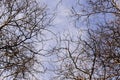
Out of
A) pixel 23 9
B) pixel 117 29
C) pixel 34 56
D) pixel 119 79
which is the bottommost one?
pixel 119 79

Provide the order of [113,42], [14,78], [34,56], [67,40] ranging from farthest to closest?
[67,40], [113,42], [34,56], [14,78]

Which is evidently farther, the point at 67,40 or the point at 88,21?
the point at 67,40

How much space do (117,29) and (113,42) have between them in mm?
459

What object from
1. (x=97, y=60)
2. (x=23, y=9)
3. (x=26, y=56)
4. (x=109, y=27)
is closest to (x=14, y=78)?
(x=26, y=56)

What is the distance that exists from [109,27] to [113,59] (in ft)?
3.46

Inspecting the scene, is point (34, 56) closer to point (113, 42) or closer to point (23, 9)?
point (23, 9)

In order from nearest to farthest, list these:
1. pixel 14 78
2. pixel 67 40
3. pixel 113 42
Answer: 1. pixel 14 78
2. pixel 113 42
3. pixel 67 40

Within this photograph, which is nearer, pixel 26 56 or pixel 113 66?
pixel 26 56

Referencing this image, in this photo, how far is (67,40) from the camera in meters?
11.3

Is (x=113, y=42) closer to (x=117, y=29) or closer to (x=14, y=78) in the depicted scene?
(x=117, y=29)

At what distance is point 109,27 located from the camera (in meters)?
10.4

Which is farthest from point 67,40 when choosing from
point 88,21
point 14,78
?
point 14,78

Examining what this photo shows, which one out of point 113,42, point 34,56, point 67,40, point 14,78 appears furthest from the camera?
point 67,40

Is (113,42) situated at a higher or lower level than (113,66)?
higher
